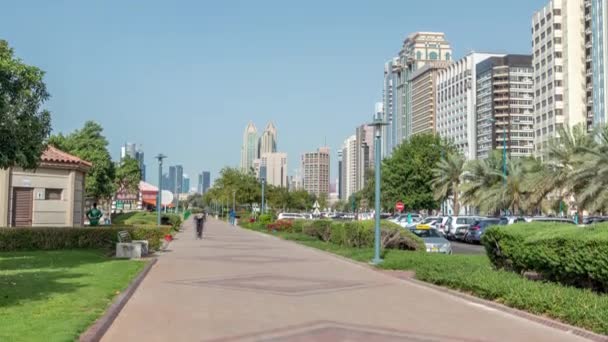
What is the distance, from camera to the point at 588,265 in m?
11.3

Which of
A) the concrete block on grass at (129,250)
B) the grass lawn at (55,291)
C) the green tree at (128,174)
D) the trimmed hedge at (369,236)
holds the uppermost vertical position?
the green tree at (128,174)

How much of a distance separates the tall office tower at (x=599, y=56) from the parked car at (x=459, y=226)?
207 feet

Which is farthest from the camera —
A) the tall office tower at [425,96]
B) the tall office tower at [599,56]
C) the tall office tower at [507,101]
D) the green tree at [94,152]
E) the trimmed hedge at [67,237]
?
the tall office tower at [425,96]

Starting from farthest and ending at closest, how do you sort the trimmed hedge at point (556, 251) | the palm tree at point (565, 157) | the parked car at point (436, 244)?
the palm tree at point (565, 157)
the parked car at point (436, 244)
the trimmed hedge at point (556, 251)

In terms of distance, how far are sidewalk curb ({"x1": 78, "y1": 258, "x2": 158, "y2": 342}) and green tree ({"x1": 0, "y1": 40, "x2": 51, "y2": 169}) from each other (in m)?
4.40

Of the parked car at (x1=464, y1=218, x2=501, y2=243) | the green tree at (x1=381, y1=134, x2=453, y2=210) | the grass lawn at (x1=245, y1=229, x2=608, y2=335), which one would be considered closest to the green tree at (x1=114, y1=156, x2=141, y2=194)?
the green tree at (x1=381, y1=134, x2=453, y2=210)

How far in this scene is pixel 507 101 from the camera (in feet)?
495

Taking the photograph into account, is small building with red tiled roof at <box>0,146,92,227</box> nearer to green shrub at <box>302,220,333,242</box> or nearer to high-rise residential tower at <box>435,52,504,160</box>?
green shrub at <box>302,220,333,242</box>

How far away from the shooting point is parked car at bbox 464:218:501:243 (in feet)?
123

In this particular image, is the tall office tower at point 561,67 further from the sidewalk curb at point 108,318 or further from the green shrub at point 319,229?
the sidewalk curb at point 108,318

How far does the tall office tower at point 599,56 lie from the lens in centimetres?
9825

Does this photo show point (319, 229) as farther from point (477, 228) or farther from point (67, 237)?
point (67, 237)

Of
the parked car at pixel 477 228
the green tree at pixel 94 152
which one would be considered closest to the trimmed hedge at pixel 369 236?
the parked car at pixel 477 228

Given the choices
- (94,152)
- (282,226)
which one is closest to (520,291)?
(282,226)
